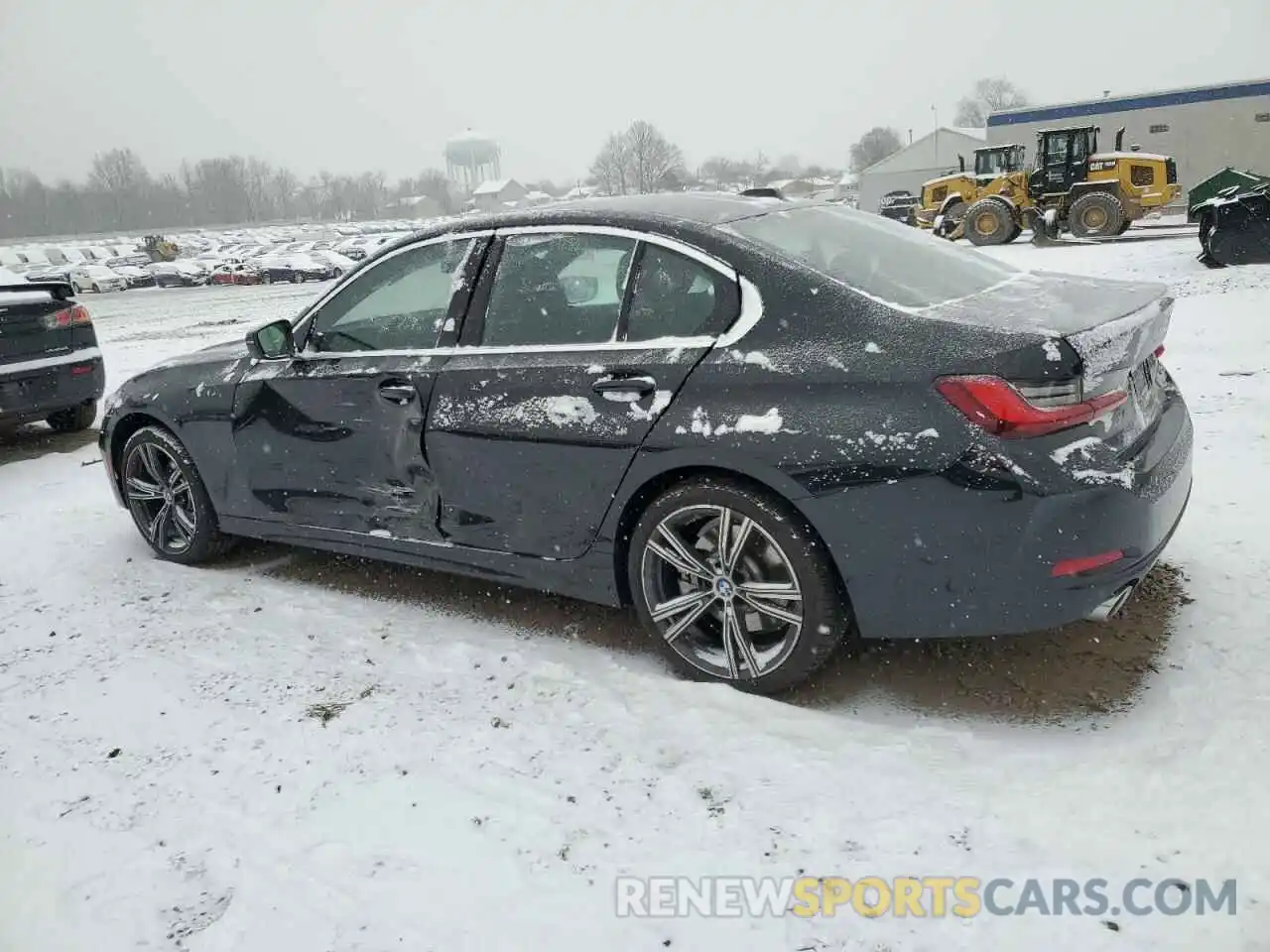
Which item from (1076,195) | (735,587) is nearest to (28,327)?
(735,587)

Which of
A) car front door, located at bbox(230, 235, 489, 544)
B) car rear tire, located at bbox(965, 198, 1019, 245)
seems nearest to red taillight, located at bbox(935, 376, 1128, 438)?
car front door, located at bbox(230, 235, 489, 544)

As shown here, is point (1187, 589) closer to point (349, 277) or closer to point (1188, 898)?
point (1188, 898)

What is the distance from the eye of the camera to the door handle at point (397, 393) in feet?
11.8

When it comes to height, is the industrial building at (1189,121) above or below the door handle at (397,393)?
above

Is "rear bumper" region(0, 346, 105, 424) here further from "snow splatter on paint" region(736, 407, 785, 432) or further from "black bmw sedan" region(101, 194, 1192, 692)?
"snow splatter on paint" region(736, 407, 785, 432)

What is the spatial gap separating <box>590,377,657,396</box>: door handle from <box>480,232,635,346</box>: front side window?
0.58ft

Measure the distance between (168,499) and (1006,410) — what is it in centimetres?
398

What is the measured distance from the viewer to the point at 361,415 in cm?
376

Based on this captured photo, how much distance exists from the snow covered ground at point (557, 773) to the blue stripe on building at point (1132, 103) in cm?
4214

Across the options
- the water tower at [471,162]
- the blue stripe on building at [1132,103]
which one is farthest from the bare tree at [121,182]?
the blue stripe on building at [1132,103]

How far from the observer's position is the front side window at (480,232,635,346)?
3.27 metres

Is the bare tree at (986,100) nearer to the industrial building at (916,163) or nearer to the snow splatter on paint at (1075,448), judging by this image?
the industrial building at (916,163)

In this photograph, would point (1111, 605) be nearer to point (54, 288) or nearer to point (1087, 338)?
point (1087, 338)

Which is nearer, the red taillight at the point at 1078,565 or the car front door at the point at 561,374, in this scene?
the red taillight at the point at 1078,565
